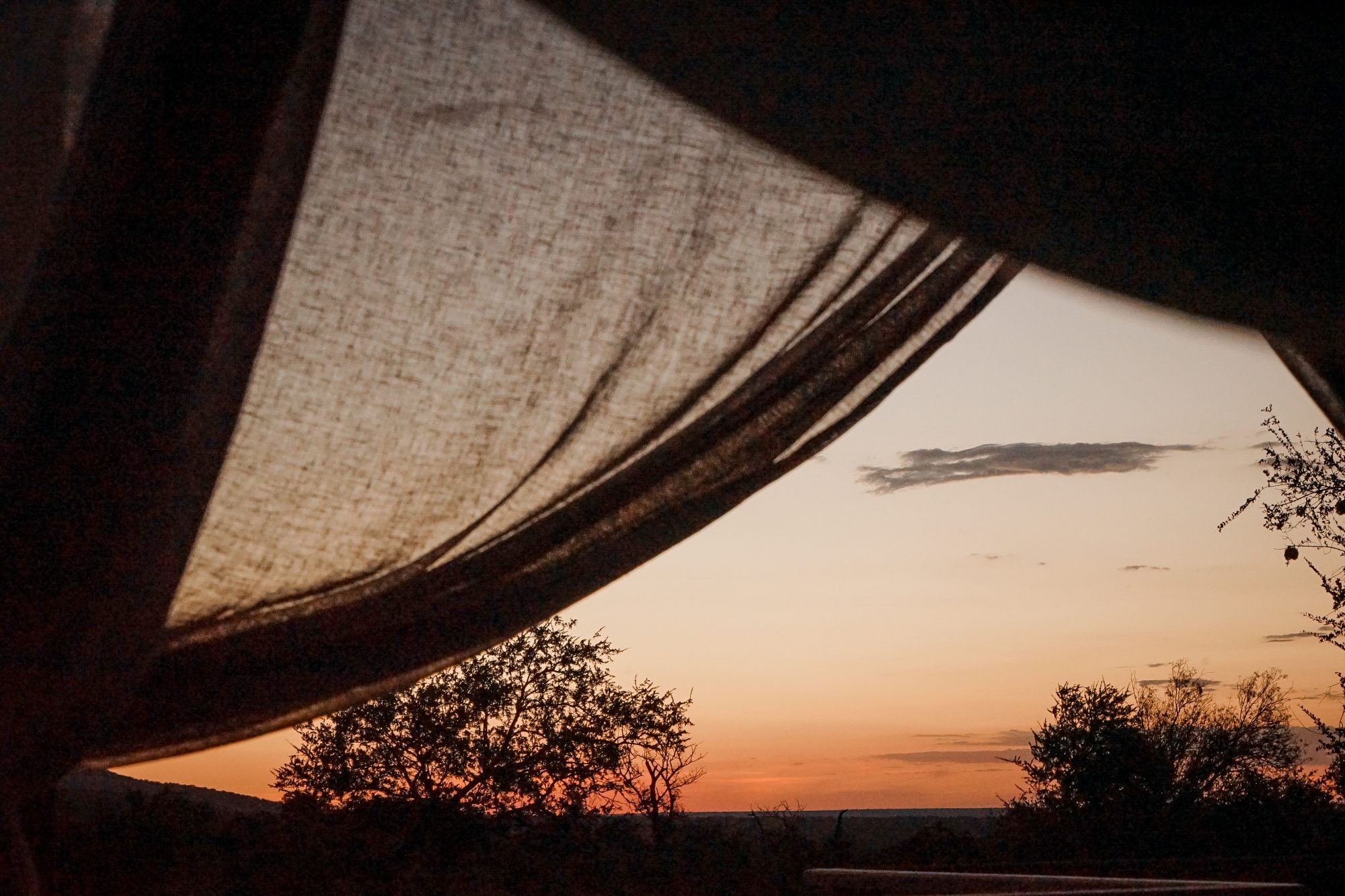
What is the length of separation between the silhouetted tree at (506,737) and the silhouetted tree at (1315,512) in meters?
2.01

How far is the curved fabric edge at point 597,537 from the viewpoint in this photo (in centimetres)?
105

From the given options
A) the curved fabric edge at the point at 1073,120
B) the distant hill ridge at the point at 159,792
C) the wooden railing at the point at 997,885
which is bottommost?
the distant hill ridge at the point at 159,792

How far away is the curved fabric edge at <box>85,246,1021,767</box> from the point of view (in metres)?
1.05

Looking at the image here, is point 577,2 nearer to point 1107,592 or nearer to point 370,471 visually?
point 370,471

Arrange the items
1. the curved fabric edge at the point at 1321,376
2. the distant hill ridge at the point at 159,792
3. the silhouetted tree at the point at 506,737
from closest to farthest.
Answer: the curved fabric edge at the point at 1321,376, the distant hill ridge at the point at 159,792, the silhouetted tree at the point at 506,737

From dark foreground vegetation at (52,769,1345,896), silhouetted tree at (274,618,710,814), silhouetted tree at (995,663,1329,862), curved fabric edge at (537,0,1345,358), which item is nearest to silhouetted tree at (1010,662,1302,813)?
silhouetted tree at (995,663,1329,862)

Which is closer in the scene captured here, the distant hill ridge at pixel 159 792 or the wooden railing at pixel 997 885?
the wooden railing at pixel 997 885

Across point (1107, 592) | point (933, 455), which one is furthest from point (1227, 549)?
point (933, 455)

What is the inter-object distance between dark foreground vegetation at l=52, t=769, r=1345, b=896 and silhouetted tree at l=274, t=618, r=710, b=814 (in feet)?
1.07

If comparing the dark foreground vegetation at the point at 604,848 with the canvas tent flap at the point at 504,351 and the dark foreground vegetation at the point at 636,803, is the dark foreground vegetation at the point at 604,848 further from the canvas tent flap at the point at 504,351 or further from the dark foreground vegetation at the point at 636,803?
the canvas tent flap at the point at 504,351

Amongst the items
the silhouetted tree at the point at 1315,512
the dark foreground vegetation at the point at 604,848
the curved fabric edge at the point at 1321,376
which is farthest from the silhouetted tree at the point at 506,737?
the curved fabric edge at the point at 1321,376

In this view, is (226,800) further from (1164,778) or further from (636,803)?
(1164,778)

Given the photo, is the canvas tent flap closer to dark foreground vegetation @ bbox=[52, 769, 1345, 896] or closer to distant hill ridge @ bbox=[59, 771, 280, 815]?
dark foreground vegetation @ bbox=[52, 769, 1345, 896]

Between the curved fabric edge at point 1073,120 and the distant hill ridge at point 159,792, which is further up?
the curved fabric edge at point 1073,120
